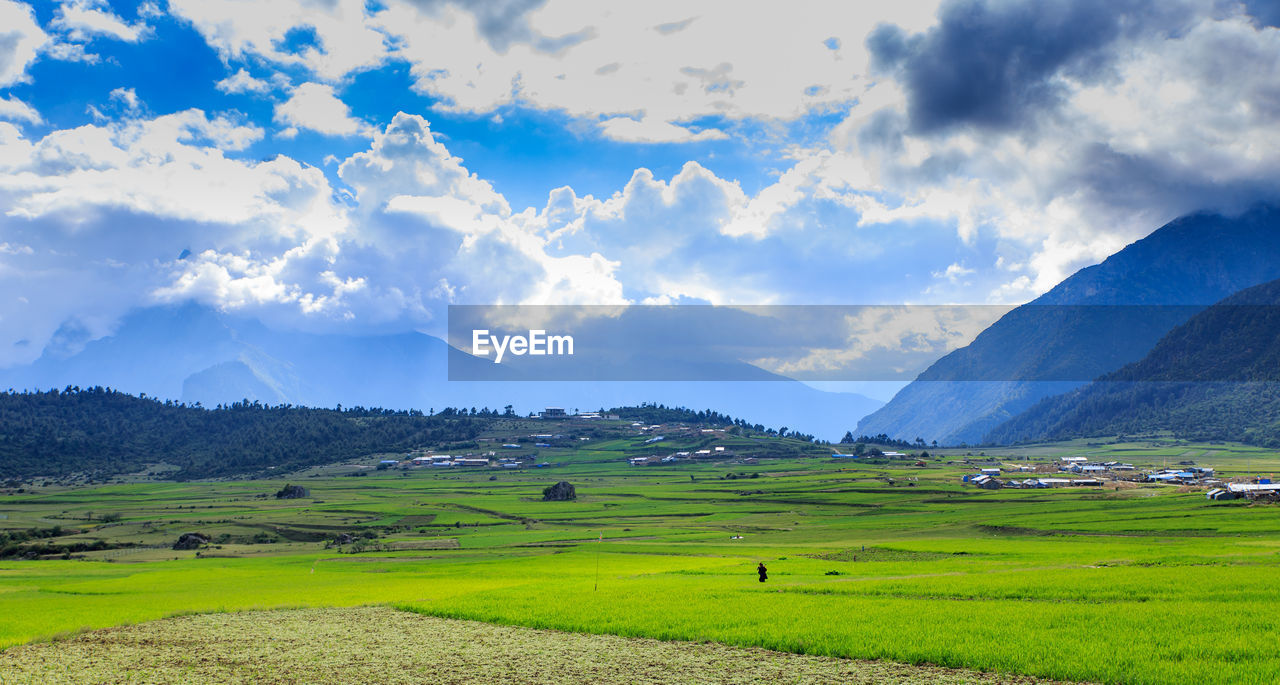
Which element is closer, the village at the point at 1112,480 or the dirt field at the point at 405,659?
the dirt field at the point at 405,659

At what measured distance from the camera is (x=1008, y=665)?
2555cm

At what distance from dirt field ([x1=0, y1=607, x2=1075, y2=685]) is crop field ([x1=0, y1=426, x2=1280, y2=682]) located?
1.44 metres

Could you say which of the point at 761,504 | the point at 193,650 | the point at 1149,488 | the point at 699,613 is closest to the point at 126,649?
the point at 193,650

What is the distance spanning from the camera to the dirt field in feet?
87.0

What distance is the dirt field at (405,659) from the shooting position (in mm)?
26516

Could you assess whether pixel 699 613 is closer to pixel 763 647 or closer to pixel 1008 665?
pixel 763 647

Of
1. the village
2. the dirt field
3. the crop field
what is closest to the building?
the village

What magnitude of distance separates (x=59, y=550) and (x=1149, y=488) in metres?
157

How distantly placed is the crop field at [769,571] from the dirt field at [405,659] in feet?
4.73

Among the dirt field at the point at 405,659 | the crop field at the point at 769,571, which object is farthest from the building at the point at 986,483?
the dirt field at the point at 405,659

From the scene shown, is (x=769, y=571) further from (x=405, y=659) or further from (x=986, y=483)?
(x=986, y=483)

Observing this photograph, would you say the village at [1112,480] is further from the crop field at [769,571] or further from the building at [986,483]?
the crop field at [769,571]

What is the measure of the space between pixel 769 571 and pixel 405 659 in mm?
32836

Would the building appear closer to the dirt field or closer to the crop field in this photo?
the crop field
